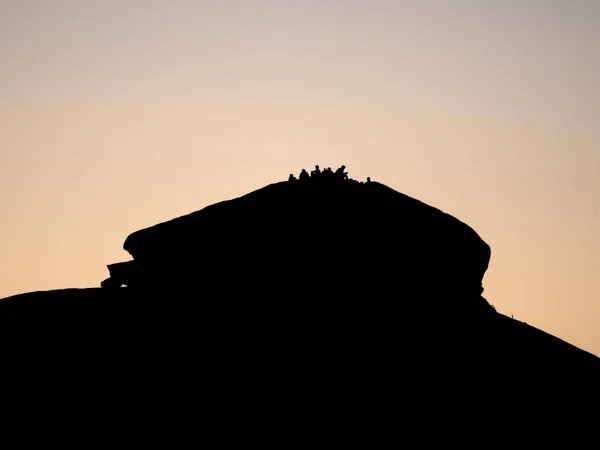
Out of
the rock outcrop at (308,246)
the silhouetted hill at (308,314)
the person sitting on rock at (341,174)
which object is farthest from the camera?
the person sitting on rock at (341,174)

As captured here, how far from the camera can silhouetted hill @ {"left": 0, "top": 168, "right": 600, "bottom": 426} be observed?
26.7 meters

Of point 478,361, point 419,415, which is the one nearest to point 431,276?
point 478,361

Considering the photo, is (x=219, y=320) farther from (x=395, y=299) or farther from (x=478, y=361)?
(x=478, y=361)

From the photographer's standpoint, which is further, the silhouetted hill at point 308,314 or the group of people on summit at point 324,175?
the group of people on summit at point 324,175

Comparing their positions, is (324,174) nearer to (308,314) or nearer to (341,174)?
(341,174)

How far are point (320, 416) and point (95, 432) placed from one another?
6.68 meters

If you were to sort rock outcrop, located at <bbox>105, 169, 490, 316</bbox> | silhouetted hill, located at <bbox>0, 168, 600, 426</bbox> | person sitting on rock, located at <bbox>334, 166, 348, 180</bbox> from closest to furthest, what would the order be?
silhouetted hill, located at <bbox>0, 168, 600, 426</bbox>, rock outcrop, located at <bbox>105, 169, 490, 316</bbox>, person sitting on rock, located at <bbox>334, 166, 348, 180</bbox>

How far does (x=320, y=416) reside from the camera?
82.7ft

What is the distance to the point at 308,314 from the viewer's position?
2814cm

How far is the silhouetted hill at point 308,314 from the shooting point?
2667 centimetres

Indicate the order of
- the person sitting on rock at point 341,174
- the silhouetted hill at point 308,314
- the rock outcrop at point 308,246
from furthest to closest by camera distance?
the person sitting on rock at point 341,174, the rock outcrop at point 308,246, the silhouetted hill at point 308,314

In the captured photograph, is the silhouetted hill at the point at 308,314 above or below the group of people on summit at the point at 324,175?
below

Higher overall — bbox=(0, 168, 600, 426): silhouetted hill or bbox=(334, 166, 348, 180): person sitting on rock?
bbox=(334, 166, 348, 180): person sitting on rock

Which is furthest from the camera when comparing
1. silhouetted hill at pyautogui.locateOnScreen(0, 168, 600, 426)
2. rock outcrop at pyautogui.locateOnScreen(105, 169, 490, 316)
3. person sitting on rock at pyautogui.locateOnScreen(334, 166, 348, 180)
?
person sitting on rock at pyautogui.locateOnScreen(334, 166, 348, 180)
